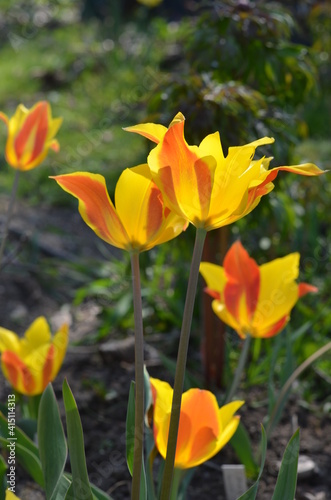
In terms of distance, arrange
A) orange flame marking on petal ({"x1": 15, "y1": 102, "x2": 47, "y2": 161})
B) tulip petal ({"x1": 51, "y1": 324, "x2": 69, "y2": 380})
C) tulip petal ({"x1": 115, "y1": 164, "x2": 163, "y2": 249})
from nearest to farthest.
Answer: tulip petal ({"x1": 115, "y1": 164, "x2": 163, "y2": 249}) → tulip petal ({"x1": 51, "y1": 324, "x2": 69, "y2": 380}) → orange flame marking on petal ({"x1": 15, "y1": 102, "x2": 47, "y2": 161})

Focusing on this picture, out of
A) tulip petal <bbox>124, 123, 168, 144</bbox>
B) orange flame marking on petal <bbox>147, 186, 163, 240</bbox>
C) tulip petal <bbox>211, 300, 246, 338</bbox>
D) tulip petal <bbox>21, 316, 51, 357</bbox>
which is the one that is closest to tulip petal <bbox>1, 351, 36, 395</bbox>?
tulip petal <bbox>21, 316, 51, 357</bbox>

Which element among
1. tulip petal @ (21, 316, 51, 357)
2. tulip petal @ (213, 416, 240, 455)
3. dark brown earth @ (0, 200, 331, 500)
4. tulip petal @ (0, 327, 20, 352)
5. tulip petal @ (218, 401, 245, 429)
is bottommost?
dark brown earth @ (0, 200, 331, 500)

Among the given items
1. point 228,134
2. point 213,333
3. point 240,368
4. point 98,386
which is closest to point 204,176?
point 240,368

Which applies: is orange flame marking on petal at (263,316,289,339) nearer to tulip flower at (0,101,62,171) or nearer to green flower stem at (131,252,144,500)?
green flower stem at (131,252,144,500)

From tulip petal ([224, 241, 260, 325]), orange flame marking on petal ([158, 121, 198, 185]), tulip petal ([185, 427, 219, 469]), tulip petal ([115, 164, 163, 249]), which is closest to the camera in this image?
orange flame marking on petal ([158, 121, 198, 185])

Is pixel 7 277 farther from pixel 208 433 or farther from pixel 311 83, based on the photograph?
pixel 208 433

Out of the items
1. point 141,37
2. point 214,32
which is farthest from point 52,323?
point 141,37

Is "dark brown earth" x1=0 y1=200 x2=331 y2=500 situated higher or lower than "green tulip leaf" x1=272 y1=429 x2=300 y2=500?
lower

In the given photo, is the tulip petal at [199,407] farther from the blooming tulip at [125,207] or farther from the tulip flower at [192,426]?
the blooming tulip at [125,207]

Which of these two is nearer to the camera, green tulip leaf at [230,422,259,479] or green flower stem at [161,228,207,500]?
green flower stem at [161,228,207,500]
